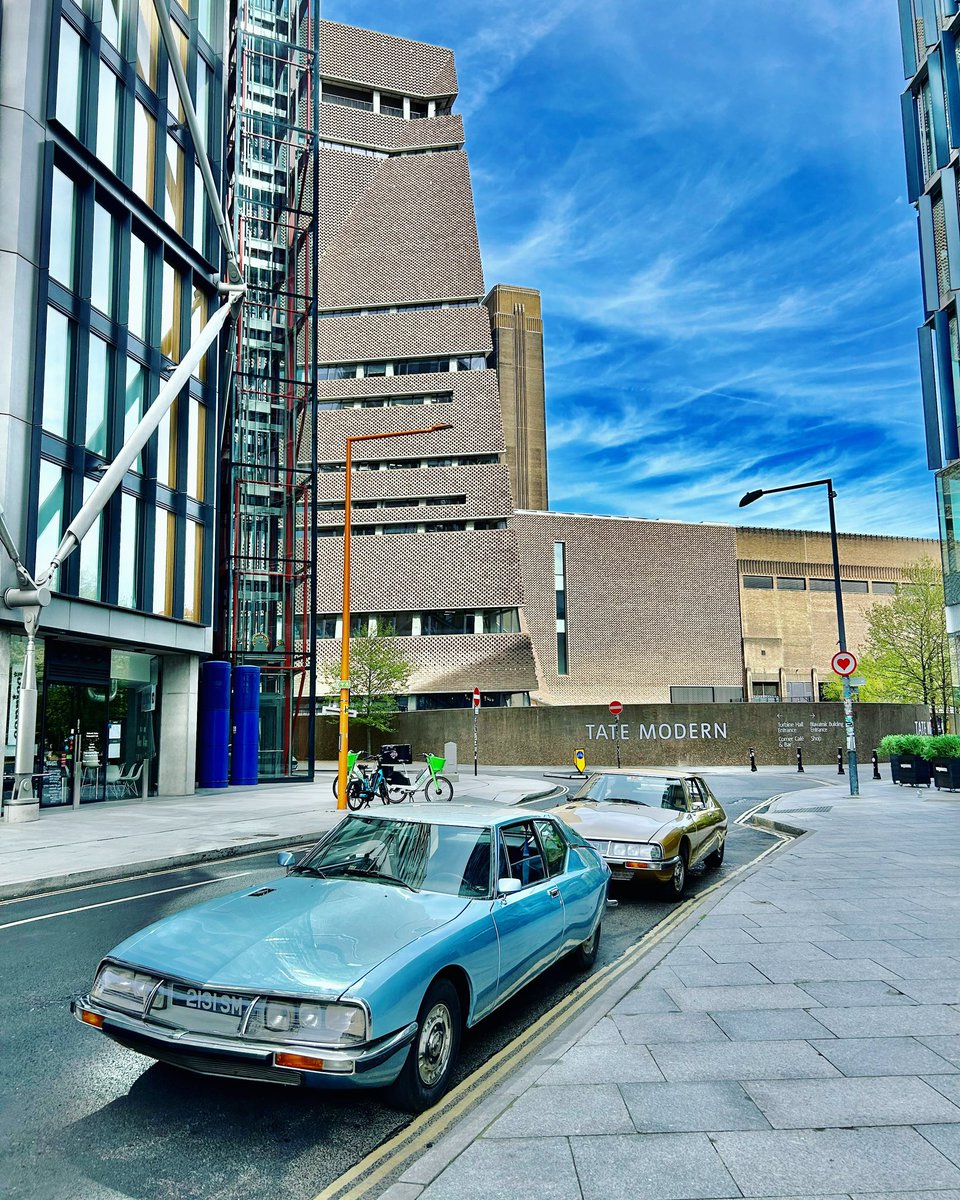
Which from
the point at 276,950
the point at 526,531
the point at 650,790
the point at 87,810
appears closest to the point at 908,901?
the point at 650,790

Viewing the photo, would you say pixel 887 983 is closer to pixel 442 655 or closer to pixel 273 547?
pixel 273 547

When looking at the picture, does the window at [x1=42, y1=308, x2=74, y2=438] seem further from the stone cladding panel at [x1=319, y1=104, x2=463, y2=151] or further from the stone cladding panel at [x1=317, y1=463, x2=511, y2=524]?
the stone cladding panel at [x1=319, y1=104, x2=463, y2=151]

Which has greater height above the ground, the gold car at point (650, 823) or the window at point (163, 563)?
the window at point (163, 563)

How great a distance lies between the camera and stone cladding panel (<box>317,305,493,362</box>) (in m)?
62.8

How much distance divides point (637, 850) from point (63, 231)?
20.2 meters

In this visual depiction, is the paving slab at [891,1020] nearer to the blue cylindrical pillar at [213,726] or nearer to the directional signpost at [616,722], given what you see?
the blue cylindrical pillar at [213,726]

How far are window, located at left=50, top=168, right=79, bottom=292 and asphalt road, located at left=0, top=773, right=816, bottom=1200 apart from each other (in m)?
19.2

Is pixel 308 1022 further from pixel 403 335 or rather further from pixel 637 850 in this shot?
pixel 403 335

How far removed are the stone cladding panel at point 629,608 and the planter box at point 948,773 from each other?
1648 inches

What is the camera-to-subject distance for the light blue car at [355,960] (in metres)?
4.04

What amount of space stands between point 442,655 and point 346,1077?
5402 centimetres

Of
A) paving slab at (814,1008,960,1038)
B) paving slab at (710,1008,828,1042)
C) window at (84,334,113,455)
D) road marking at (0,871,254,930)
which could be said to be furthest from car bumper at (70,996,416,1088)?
window at (84,334,113,455)

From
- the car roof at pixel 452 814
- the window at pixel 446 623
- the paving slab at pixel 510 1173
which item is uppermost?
the window at pixel 446 623

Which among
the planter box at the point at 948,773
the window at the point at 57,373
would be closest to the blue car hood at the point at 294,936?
the window at the point at 57,373
